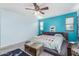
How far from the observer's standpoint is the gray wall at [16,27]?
94 cm

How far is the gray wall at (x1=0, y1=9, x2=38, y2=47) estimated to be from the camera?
0.94 m

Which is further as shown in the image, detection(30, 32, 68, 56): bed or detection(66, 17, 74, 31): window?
detection(30, 32, 68, 56): bed

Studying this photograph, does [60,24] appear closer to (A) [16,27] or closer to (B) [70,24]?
(B) [70,24]

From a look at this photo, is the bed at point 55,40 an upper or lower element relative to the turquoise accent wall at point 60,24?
lower

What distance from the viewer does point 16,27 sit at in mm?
1007

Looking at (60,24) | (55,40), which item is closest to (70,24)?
(60,24)

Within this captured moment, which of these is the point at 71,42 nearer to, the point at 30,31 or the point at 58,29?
the point at 58,29

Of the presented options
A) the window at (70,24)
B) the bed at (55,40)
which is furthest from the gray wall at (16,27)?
the window at (70,24)

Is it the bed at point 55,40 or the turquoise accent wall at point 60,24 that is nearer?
the turquoise accent wall at point 60,24

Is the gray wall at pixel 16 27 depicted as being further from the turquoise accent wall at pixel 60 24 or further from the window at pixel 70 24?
the window at pixel 70 24

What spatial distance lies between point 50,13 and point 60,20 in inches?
8.4

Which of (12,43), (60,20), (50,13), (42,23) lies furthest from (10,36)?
(60,20)

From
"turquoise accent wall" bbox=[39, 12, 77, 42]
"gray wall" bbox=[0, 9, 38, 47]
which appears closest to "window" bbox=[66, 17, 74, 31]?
"turquoise accent wall" bbox=[39, 12, 77, 42]

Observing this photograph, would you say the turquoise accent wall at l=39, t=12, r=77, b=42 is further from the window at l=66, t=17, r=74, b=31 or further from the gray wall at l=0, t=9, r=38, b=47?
the gray wall at l=0, t=9, r=38, b=47
